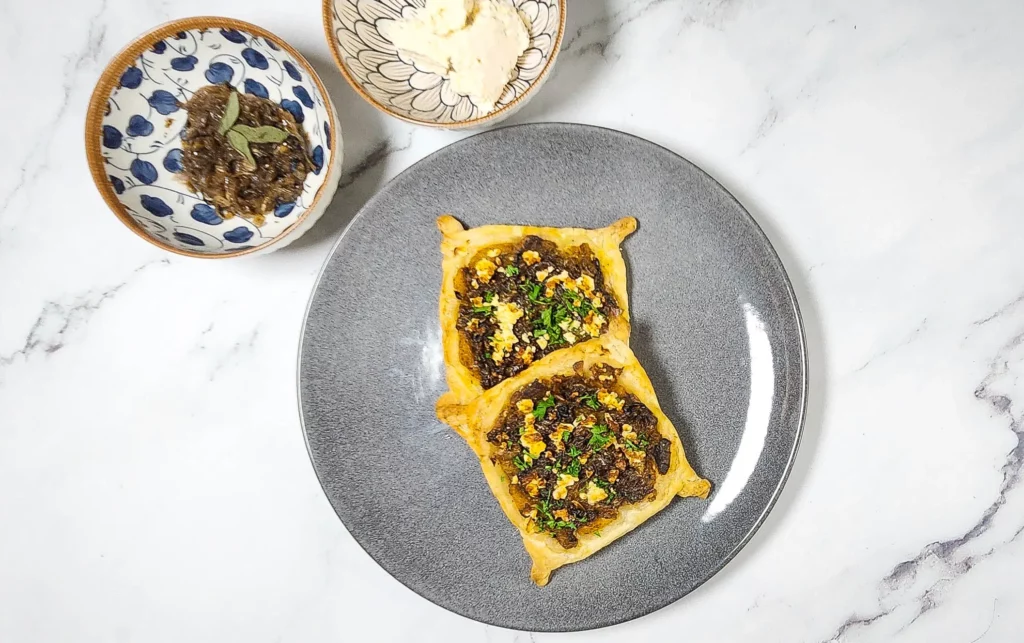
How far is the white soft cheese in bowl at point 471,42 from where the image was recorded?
9.97 feet

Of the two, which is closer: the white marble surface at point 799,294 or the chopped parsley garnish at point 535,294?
the chopped parsley garnish at point 535,294

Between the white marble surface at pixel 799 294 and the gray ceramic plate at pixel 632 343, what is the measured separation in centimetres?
31

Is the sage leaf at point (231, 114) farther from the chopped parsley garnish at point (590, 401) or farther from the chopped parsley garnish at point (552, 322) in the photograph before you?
the chopped parsley garnish at point (590, 401)

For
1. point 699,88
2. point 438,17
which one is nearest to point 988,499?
point 699,88

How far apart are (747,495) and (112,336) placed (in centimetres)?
313

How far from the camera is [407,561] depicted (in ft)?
10.6

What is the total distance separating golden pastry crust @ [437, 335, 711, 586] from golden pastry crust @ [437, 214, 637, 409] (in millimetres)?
112

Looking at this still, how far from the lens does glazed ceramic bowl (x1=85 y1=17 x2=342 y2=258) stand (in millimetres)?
3002

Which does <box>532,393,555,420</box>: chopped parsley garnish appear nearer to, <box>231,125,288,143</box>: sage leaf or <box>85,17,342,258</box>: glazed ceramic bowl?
<box>85,17,342,258</box>: glazed ceramic bowl

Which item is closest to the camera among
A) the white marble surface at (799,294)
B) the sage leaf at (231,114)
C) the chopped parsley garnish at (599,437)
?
the chopped parsley garnish at (599,437)

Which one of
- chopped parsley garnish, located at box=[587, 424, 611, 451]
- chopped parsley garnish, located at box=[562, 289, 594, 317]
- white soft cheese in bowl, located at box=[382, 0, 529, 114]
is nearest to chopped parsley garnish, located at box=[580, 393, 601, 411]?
chopped parsley garnish, located at box=[587, 424, 611, 451]

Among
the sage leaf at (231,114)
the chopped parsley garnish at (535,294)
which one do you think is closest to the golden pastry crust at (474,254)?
the chopped parsley garnish at (535,294)

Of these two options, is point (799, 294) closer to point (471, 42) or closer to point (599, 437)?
point (599, 437)

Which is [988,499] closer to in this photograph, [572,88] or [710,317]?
[710,317]
